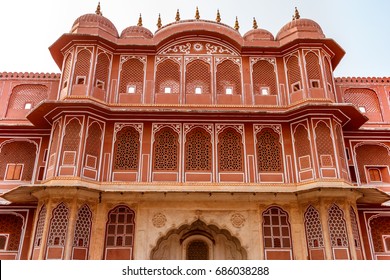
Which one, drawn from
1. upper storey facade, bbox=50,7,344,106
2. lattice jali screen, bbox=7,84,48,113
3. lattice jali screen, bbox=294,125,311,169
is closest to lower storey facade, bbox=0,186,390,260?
lattice jali screen, bbox=294,125,311,169

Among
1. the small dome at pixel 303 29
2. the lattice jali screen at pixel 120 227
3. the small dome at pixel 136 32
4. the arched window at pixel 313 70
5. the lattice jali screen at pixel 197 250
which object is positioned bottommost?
the lattice jali screen at pixel 197 250

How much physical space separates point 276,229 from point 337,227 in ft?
6.46

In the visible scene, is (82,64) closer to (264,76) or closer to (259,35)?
(264,76)

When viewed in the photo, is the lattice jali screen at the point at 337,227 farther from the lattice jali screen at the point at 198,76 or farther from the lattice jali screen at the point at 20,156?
the lattice jali screen at the point at 20,156

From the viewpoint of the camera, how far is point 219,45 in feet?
52.4

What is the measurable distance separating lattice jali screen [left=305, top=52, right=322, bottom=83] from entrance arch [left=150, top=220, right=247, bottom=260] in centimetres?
707

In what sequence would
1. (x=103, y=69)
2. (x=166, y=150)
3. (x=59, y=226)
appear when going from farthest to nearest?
(x=103, y=69) → (x=166, y=150) → (x=59, y=226)

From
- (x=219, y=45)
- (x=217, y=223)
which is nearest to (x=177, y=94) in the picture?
(x=219, y=45)

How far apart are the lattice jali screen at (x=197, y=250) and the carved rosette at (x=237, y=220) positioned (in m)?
1.58

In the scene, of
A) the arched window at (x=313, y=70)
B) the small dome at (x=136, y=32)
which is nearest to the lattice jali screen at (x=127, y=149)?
the small dome at (x=136, y=32)

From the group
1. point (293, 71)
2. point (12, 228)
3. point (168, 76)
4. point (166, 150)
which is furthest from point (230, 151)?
point (12, 228)

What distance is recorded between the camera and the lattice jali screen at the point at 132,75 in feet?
49.2

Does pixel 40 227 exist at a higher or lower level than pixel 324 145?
lower

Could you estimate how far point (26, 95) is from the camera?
16.5 m
